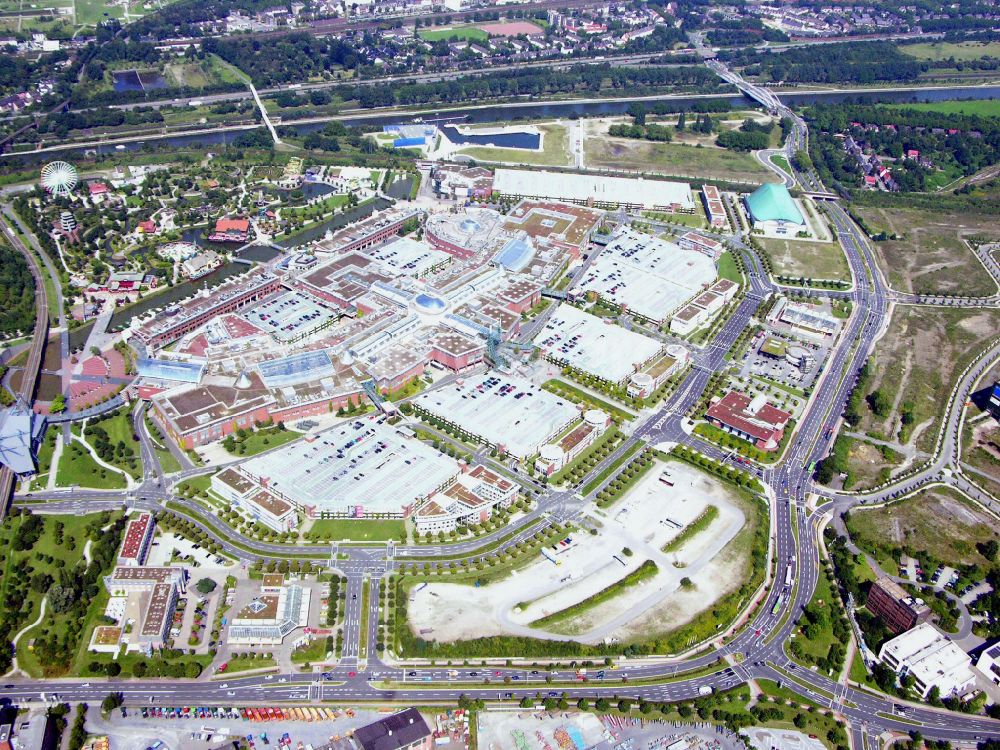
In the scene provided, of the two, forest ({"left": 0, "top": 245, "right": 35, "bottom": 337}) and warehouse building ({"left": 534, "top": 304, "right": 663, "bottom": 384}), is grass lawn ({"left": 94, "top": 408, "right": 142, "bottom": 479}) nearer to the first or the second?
forest ({"left": 0, "top": 245, "right": 35, "bottom": 337})

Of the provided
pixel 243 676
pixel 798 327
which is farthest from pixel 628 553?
pixel 798 327

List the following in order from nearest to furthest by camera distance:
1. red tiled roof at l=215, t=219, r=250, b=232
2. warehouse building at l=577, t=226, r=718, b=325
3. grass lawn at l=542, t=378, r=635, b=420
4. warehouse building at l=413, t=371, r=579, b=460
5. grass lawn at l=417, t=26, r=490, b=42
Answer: warehouse building at l=413, t=371, r=579, b=460
grass lawn at l=542, t=378, r=635, b=420
warehouse building at l=577, t=226, r=718, b=325
red tiled roof at l=215, t=219, r=250, b=232
grass lawn at l=417, t=26, r=490, b=42

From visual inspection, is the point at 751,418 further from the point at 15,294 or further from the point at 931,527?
the point at 15,294

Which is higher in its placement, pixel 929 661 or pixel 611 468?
pixel 611 468

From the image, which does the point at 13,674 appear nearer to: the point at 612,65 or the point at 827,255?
the point at 827,255

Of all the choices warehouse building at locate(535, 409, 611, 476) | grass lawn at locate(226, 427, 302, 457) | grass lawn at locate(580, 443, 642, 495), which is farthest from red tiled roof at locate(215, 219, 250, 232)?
grass lawn at locate(580, 443, 642, 495)

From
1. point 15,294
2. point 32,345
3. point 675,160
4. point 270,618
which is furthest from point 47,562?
point 675,160
